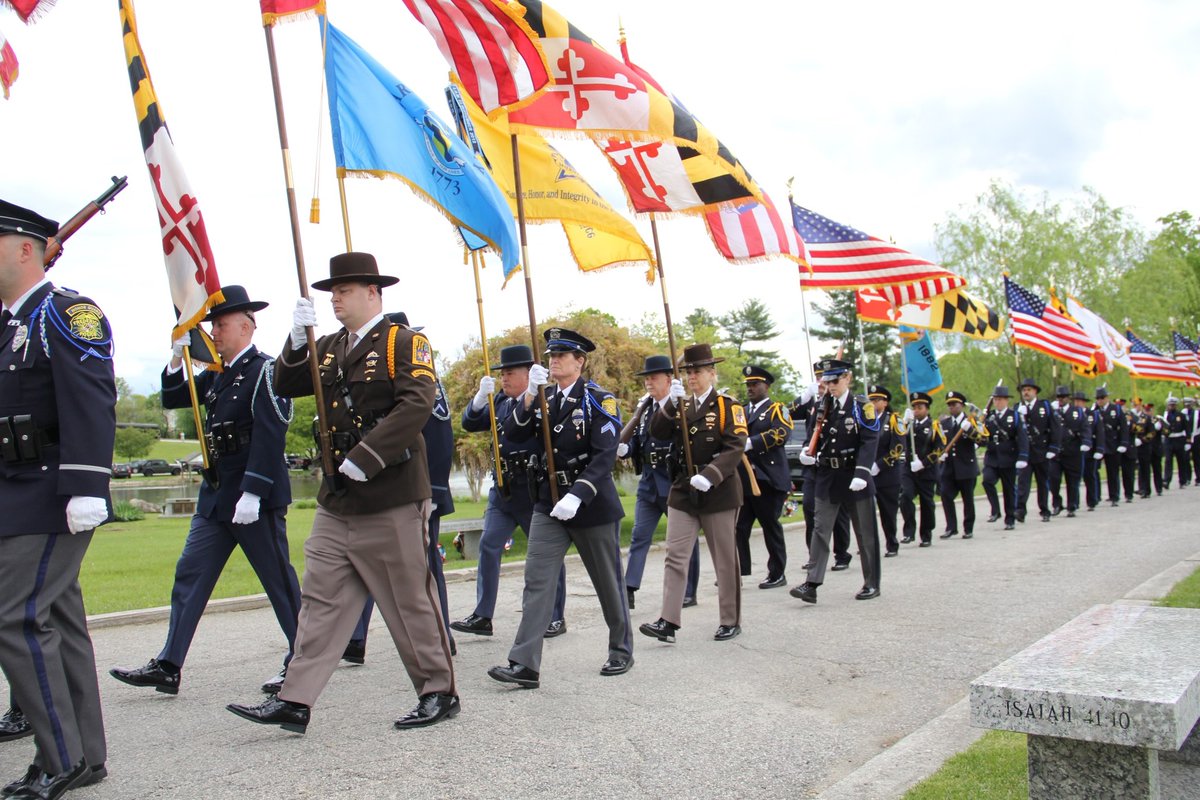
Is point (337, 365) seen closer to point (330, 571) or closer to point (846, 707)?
point (330, 571)

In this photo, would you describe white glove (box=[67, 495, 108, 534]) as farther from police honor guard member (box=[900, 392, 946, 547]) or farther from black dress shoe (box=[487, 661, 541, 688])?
police honor guard member (box=[900, 392, 946, 547])

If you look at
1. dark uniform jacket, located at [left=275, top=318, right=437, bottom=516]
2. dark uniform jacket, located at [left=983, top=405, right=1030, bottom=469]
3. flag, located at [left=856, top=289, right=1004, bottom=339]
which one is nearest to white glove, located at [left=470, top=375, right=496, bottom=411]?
dark uniform jacket, located at [left=275, top=318, right=437, bottom=516]

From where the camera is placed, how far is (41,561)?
410cm

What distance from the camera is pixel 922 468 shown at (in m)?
14.9

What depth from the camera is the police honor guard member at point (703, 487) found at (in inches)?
287

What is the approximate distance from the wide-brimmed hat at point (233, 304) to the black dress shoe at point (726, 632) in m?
3.78

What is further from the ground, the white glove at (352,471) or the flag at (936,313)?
the flag at (936,313)

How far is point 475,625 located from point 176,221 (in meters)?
3.45

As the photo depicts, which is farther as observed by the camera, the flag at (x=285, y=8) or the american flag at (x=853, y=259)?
the american flag at (x=853, y=259)

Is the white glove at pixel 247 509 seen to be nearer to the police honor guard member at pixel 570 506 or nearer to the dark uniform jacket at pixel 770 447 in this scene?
the police honor guard member at pixel 570 506

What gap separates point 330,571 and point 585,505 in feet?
5.74

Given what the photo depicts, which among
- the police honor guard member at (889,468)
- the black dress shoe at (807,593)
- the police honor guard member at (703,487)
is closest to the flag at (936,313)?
the police honor guard member at (889,468)

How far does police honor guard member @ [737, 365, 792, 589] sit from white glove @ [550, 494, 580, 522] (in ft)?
14.8

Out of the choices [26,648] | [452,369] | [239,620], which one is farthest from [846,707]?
[452,369]
